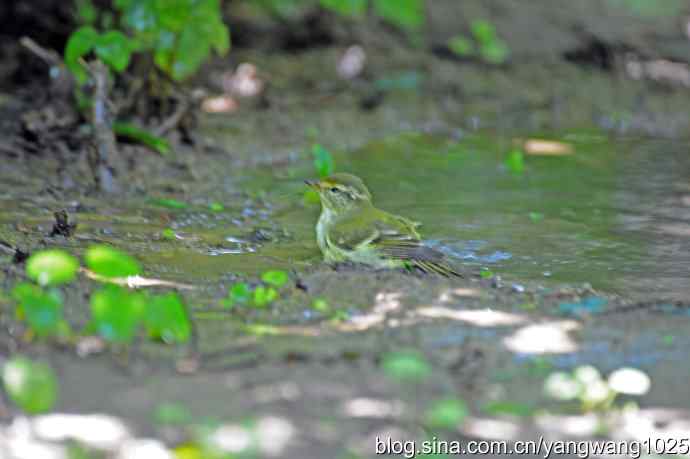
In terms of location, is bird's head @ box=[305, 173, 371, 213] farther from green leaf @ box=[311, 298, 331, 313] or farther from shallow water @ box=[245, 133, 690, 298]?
green leaf @ box=[311, 298, 331, 313]

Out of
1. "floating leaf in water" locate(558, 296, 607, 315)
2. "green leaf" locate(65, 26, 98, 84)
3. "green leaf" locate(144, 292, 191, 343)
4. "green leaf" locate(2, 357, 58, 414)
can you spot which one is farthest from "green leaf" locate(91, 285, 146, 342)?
"green leaf" locate(65, 26, 98, 84)

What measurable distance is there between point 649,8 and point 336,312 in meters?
10.6

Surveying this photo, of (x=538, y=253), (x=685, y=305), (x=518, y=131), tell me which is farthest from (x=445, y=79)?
(x=685, y=305)

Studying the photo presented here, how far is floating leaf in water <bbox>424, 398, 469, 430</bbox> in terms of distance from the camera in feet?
14.1

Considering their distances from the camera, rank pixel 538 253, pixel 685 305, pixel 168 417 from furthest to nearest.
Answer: pixel 538 253 → pixel 685 305 → pixel 168 417

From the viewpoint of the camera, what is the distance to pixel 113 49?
8.44 metres

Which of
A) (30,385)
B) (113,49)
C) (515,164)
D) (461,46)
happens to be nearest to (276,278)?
(30,385)

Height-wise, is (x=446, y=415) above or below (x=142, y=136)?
below

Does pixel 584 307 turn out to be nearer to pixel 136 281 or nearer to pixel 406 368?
pixel 406 368

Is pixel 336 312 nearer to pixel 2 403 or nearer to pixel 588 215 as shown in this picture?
pixel 2 403

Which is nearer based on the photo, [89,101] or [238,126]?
[89,101]

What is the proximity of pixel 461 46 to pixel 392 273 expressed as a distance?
7.36 meters

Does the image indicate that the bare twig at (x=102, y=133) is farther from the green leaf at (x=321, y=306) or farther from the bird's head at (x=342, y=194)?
the green leaf at (x=321, y=306)

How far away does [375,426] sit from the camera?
4.35m
